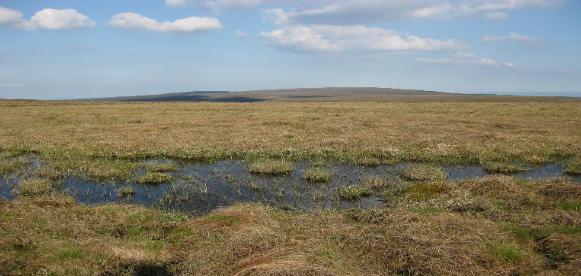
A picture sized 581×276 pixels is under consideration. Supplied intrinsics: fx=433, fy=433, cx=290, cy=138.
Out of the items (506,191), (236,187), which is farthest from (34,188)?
(506,191)

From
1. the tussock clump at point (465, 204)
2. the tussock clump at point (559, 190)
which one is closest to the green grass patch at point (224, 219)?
the tussock clump at point (465, 204)

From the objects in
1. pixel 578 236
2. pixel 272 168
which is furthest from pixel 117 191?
pixel 578 236

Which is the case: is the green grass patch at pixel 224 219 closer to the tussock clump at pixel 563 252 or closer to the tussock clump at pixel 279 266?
the tussock clump at pixel 279 266

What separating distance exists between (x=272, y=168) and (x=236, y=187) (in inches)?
131

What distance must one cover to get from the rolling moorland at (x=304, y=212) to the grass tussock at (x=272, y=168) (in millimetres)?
84

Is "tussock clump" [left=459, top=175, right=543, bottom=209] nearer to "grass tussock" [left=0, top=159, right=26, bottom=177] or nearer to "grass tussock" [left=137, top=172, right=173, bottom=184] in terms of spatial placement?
"grass tussock" [left=137, top=172, right=173, bottom=184]

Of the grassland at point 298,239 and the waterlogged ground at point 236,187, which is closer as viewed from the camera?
the grassland at point 298,239

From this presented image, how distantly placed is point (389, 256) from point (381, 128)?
96.1ft

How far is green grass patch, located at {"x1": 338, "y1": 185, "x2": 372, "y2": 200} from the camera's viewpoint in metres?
17.6

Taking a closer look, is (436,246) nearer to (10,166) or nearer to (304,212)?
(304,212)

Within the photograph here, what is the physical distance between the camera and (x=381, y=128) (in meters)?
38.4

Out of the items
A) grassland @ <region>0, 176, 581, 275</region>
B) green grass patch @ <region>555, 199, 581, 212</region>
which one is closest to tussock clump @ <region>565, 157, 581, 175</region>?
grassland @ <region>0, 176, 581, 275</region>

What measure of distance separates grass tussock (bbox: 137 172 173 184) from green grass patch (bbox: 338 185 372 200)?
8289mm

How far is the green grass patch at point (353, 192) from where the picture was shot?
1756 centimetres
